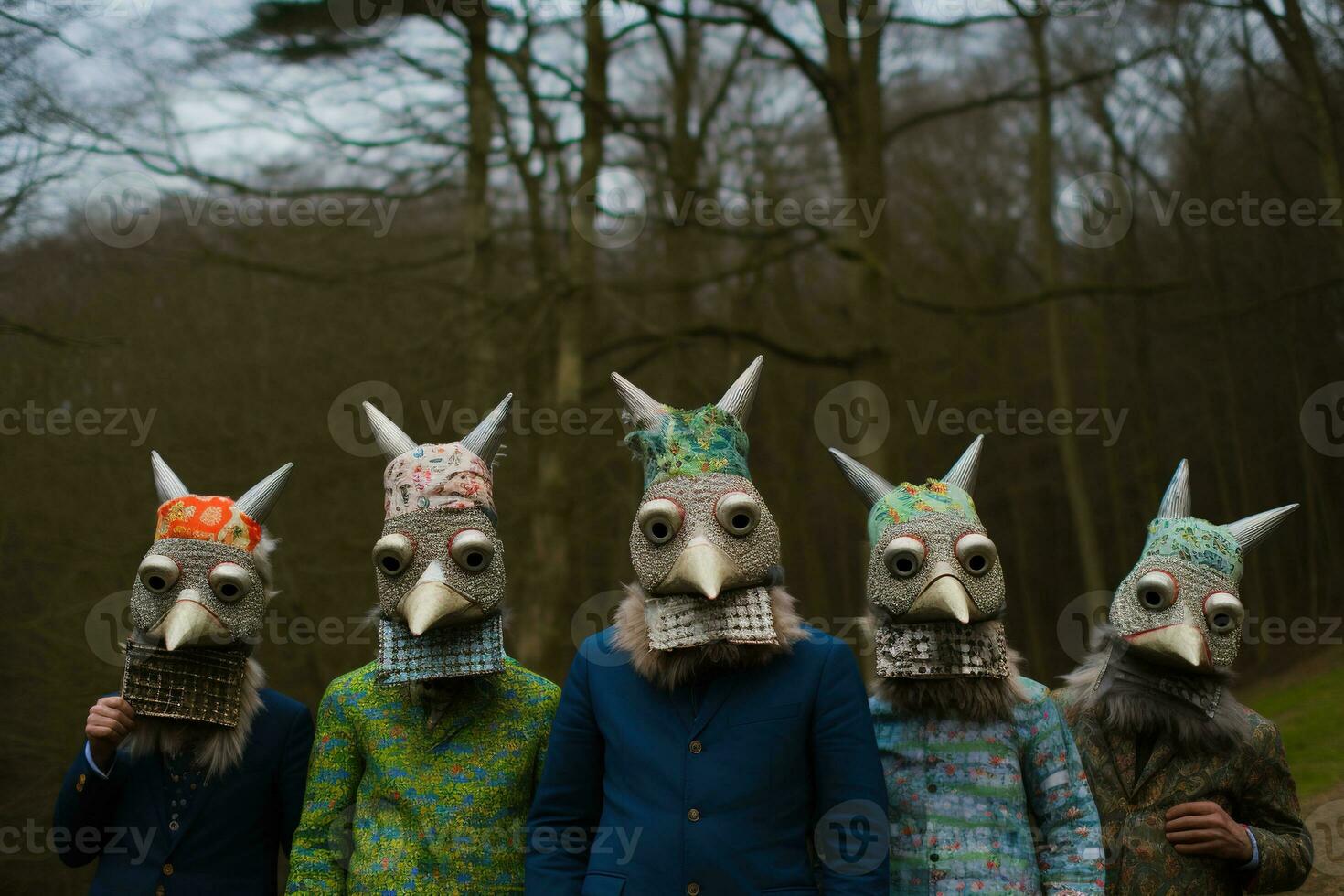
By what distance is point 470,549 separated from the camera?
10.2 feet

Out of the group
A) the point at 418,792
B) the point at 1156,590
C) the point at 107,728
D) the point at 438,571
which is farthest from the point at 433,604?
the point at 1156,590

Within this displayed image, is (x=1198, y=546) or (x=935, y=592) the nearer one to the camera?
(x=935, y=592)

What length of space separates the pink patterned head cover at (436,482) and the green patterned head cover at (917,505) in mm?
1008

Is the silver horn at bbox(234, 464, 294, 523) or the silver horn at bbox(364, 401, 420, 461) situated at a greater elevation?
the silver horn at bbox(364, 401, 420, 461)

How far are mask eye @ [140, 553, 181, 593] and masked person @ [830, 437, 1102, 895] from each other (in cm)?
182

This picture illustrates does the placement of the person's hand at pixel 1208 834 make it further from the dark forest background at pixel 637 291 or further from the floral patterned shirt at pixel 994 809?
the dark forest background at pixel 637 291

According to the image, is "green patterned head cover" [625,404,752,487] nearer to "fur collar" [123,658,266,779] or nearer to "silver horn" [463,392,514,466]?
"silver horn" [463,392,514,466]

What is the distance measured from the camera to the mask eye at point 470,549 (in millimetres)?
3115

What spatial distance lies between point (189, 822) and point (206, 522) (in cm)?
80

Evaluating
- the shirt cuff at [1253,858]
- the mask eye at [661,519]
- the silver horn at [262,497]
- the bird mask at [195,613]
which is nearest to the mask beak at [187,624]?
the bird mask at [195,613]

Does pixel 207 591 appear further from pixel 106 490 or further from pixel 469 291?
pixel 469 291

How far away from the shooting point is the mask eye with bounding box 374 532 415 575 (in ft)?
10.1

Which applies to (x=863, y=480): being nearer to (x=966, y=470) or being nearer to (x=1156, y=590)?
(x=966, y=470)

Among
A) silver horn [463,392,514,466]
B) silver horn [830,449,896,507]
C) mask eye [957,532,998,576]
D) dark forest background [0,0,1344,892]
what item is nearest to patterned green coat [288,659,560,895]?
silver horn [463,392,514,466]
